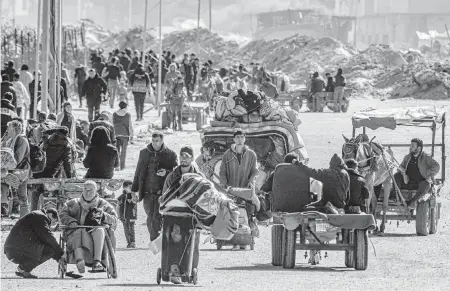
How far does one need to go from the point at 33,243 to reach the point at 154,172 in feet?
7.75

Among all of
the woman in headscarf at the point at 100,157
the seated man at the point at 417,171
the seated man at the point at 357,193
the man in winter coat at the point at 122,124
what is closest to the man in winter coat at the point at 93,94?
the man in winter coat at the point at 122,124

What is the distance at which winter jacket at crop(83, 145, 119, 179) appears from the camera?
18578 mm

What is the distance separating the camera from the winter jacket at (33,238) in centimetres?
1455

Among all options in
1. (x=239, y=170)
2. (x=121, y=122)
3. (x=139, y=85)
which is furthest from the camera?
(x=139, y=85)

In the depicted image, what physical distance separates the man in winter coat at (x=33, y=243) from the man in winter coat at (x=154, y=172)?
83.4 inches

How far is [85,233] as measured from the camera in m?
14.7

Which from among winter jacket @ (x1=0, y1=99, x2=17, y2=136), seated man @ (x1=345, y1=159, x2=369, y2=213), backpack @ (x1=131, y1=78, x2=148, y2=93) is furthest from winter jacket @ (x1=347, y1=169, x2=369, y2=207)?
backpack @ (x1=131, y1=78, x2=148, y2=93)

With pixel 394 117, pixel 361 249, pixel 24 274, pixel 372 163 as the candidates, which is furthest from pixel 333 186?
pixel 394 117

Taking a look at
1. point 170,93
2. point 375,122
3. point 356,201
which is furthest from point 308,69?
point 356,201

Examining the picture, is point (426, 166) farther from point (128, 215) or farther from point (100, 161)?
point (128, 215)

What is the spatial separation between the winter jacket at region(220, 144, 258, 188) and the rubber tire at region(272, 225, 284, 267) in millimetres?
1859

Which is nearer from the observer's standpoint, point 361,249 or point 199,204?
point 199,204

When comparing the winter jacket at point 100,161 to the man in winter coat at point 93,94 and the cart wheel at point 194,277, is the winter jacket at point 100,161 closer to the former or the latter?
the cart wheel at point 194,277

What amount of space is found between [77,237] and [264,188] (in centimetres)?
237
